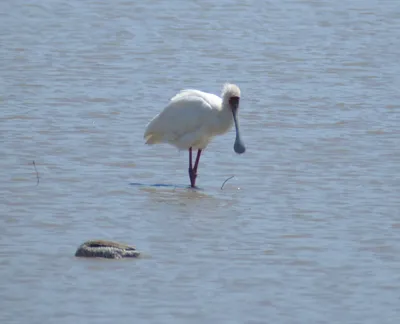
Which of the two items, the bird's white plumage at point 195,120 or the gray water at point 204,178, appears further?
the bird's white plumage at point 195,120

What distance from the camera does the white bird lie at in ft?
36.1

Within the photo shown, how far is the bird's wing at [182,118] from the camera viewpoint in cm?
1104

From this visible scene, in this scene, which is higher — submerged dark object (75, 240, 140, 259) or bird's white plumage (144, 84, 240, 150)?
submerged dark object (75, 240, 140, 259)

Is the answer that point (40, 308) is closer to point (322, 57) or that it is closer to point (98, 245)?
point (98, 245)

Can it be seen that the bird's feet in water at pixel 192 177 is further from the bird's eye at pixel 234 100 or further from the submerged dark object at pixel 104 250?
the submerged dark object at pixel 104 250

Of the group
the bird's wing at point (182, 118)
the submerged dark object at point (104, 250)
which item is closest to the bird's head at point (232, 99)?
the bird's wing at point (182, 118)

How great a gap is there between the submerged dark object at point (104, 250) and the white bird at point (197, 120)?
9.44 ft

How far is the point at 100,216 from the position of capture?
9320 mm

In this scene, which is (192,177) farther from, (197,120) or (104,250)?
(104,250)

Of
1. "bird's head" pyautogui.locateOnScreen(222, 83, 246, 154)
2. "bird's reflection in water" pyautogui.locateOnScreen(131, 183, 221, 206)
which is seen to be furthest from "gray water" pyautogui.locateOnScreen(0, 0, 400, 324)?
"bird's head" pyautogui.locateOnScreen(222, 83, 246, 154)

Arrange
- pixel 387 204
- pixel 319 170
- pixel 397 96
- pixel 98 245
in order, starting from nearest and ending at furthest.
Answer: pixel 98 245, pixel 387 204, pixel 319 170, pixel 397 96

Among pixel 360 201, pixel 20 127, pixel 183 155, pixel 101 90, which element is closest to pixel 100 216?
pixel 360 201

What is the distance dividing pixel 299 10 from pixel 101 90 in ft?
27.4

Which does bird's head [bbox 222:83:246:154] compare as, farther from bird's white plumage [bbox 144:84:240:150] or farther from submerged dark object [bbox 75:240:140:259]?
submerged dark object [bbox 75:240:140:259]
